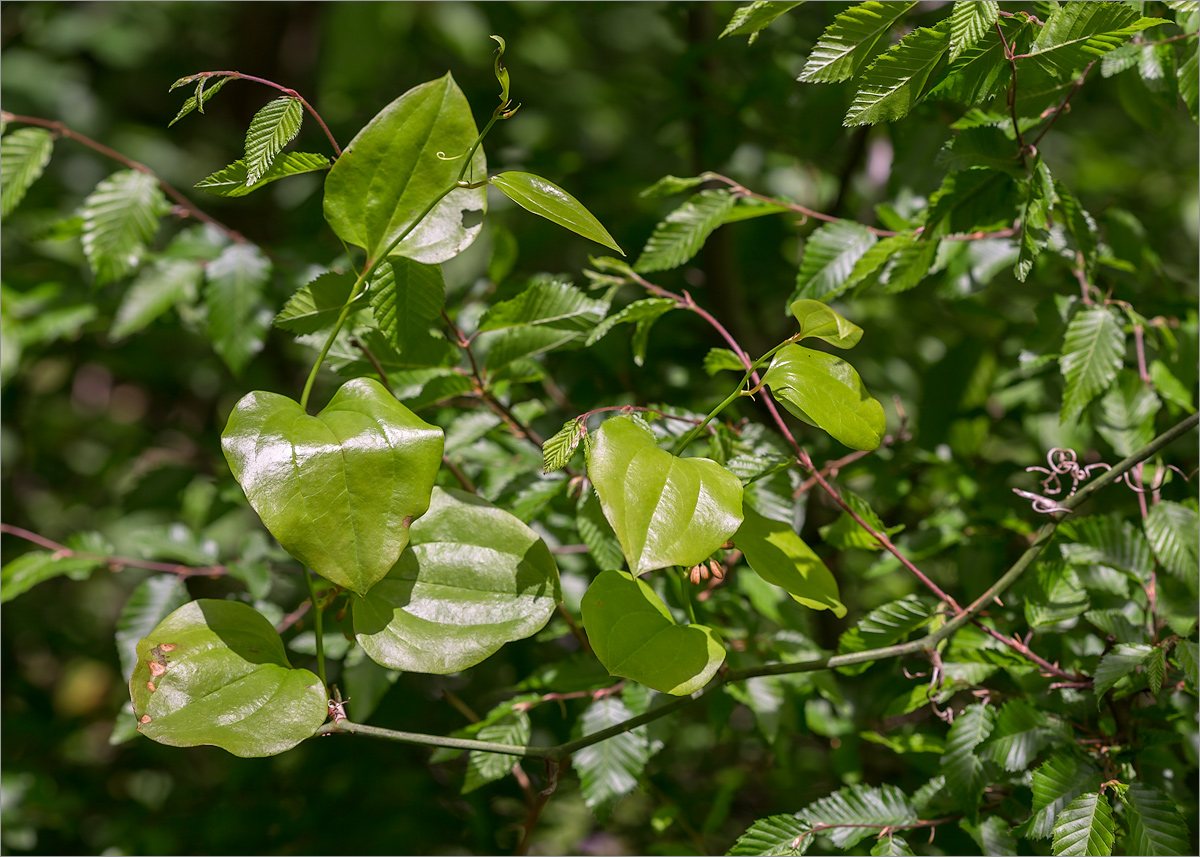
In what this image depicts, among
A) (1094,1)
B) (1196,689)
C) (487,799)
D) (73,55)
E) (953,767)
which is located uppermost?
(1094,1)

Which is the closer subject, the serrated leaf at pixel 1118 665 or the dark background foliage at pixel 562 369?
the serrated leaf at pixel 1118 665

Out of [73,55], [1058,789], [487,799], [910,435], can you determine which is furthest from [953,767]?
[73,55]

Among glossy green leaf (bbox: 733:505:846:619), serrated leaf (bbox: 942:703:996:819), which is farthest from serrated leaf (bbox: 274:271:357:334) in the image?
serrated leaf (bbox: 942:703:996:819)

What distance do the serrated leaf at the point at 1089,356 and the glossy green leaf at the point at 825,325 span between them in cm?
26

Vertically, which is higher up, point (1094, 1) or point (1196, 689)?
point (1094, 1)

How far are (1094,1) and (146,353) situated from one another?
4.09 ft

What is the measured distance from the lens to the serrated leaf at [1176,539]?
0.61 metres

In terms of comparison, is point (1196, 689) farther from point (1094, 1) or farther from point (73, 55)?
point (73, 55)

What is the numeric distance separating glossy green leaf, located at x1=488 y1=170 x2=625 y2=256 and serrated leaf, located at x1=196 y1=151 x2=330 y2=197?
0.33ft

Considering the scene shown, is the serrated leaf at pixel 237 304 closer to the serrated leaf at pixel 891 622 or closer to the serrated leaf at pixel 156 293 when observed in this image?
the serrated leaf at pixel 156 293

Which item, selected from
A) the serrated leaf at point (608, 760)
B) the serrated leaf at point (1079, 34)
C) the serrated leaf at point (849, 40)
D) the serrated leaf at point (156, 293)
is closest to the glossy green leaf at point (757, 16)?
the serrated leaf at point (849, 40)

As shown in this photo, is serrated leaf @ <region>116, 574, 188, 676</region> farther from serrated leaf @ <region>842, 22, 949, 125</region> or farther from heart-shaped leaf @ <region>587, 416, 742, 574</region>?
serrated leaf @ <region>842, 22, 949, 125</region>

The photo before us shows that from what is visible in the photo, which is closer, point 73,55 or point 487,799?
point 487,799

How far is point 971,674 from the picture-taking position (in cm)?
61
